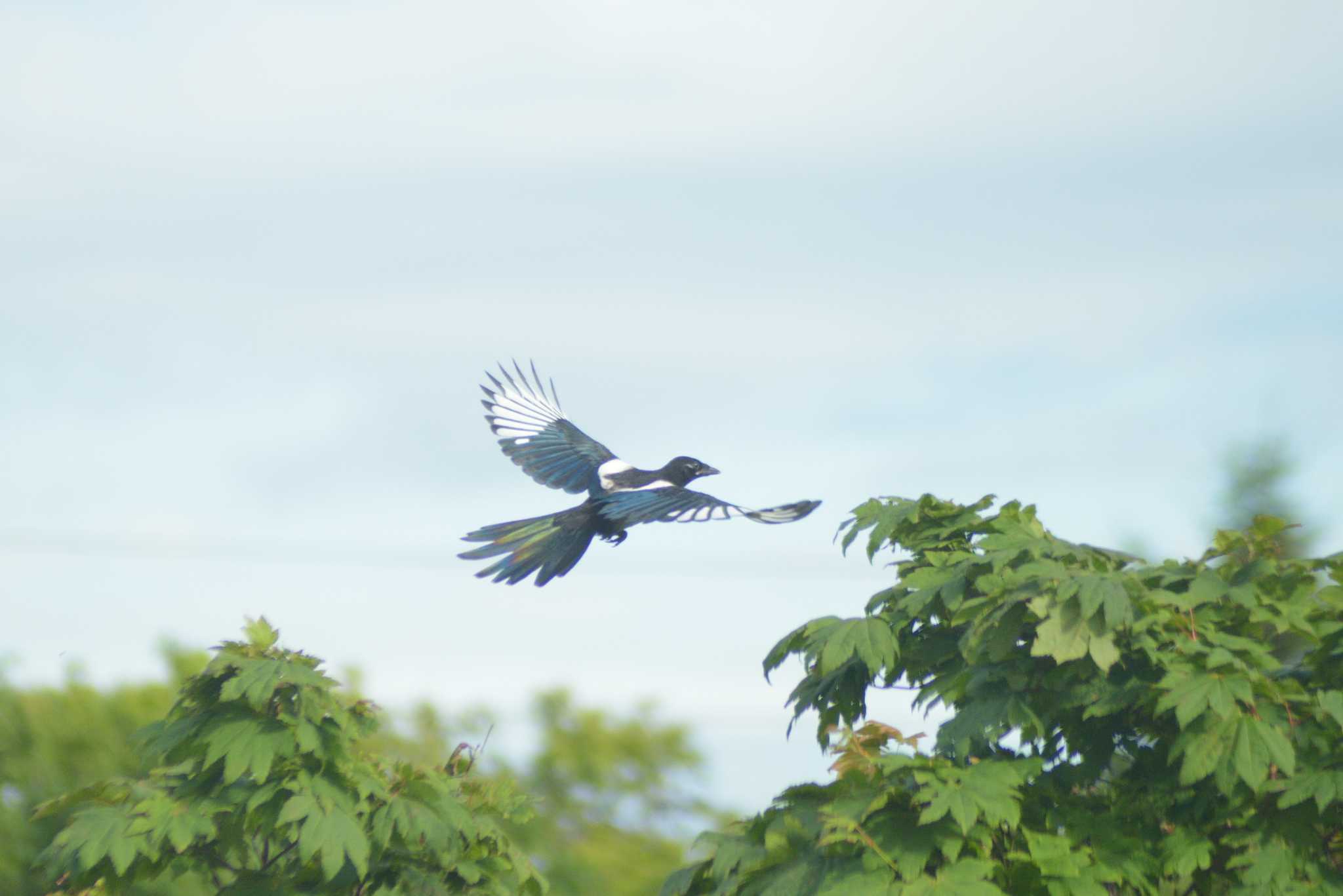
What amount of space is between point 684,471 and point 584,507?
349mm

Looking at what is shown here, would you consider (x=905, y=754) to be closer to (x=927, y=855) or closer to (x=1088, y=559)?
(x=927, y=855)

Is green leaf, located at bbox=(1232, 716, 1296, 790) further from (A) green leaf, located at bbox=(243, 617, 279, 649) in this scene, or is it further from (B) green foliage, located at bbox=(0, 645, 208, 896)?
(B) green foliage, located at bbox=(0, 645, 208, 896)

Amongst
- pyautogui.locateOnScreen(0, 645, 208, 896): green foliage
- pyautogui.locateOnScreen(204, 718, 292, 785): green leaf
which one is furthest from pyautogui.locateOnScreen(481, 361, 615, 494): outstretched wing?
pyautogui.locateOnScreen(0, 645, 208, 896): green foliage

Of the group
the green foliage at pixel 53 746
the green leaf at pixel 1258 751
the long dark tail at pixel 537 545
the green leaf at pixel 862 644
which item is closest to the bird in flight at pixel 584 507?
the long dark tail at pixel 537 545

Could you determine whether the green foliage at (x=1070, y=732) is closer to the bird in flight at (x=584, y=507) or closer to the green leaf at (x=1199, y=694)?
the green leaf at (x=1199, y=694)

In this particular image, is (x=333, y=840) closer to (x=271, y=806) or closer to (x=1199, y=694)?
(x=271, y=806)

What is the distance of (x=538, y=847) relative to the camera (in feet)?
45.8

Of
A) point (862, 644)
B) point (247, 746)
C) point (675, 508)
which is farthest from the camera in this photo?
point (247, 746)

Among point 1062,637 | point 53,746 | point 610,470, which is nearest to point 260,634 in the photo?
point 610,470

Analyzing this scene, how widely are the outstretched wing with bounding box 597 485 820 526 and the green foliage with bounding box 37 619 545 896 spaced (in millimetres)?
1537

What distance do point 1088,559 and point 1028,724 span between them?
2.12 ft

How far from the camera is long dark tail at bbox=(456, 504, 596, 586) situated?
4070mm

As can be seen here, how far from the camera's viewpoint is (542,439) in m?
5.25

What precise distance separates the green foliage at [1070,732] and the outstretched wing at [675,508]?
0.96 metres
